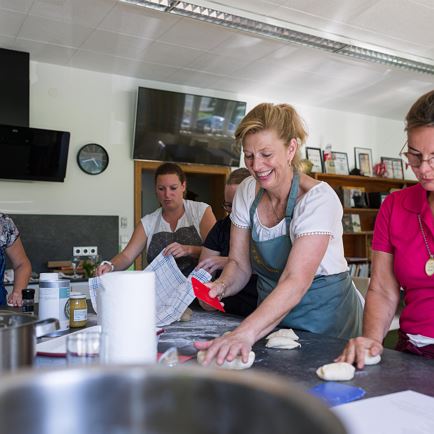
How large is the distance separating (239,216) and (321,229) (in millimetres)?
401

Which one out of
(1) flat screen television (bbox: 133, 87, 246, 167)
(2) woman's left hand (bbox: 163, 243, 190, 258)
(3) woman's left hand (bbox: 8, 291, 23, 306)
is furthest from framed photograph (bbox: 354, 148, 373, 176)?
(3) woman's left hand (bbox: 8, 291, 23, 306)

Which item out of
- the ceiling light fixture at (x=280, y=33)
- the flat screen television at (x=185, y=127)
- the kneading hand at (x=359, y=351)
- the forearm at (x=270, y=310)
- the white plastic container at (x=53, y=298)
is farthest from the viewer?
the flat screen television at (x=185, y=127)

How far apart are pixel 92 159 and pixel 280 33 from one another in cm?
209

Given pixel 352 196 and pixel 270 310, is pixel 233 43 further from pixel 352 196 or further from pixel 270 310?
pixel 270 310

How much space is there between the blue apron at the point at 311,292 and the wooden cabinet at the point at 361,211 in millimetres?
4239

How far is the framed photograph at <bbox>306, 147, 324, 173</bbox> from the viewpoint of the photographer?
599 centimetres

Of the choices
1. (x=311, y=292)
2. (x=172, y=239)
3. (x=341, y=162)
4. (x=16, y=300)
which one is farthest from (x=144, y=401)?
(x=341, y=162)

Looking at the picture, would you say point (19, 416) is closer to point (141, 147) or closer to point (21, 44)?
point (21, 44)

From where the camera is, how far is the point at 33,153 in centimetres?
430

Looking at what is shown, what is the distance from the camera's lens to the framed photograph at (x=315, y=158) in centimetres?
599

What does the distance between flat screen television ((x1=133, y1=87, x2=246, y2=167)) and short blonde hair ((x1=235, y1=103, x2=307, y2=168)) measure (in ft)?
10.6

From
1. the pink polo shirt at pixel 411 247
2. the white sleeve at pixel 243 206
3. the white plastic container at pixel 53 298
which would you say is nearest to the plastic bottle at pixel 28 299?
the white plastic container at pixel 53 298

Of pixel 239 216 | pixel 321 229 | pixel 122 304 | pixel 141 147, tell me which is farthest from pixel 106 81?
pixel 122 304

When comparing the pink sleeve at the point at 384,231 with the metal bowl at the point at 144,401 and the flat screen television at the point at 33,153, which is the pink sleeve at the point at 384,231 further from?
the flat screen television at the point at 33,153
